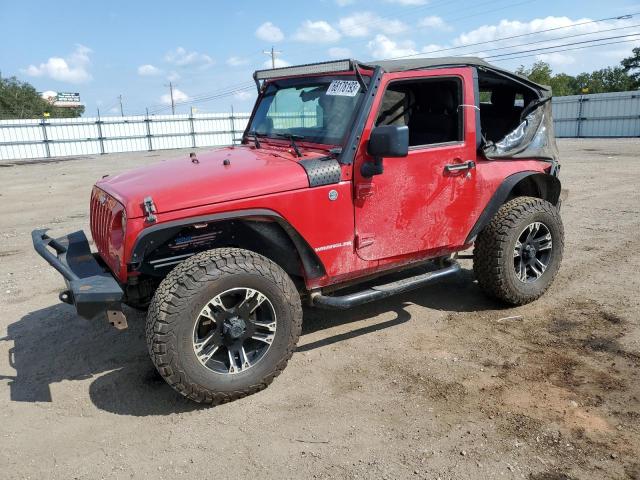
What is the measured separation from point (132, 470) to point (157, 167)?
2.19m

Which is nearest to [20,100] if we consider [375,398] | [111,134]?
[111,134]

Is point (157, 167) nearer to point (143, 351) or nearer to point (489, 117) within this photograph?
point (143, 351)

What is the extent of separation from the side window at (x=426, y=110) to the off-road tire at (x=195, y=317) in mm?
1606

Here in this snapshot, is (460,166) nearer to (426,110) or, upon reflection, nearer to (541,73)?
(426,110)

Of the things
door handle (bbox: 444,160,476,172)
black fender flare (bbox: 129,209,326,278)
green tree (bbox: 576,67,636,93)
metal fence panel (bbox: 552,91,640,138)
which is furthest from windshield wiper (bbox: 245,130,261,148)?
green tree (bbox: 576,67,636,93)

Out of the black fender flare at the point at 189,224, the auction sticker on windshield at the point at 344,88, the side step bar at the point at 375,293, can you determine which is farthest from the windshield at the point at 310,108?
the side step bar at the point at 375,293

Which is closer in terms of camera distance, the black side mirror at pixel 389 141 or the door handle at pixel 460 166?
the black side mirror at pixel 389 141

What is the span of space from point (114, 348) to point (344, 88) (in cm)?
276

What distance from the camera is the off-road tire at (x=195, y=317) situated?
3.16m

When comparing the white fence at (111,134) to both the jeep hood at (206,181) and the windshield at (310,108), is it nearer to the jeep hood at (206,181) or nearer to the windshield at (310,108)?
the windshield at (310,108)

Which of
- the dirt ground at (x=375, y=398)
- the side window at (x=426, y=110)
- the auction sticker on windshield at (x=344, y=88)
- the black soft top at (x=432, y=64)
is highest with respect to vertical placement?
the black soft top at (x=432, y=64)

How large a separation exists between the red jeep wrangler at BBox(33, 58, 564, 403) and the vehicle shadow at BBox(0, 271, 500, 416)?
1.54 ft

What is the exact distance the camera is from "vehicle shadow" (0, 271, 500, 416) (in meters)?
3.58

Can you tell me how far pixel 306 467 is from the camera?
282 cm
